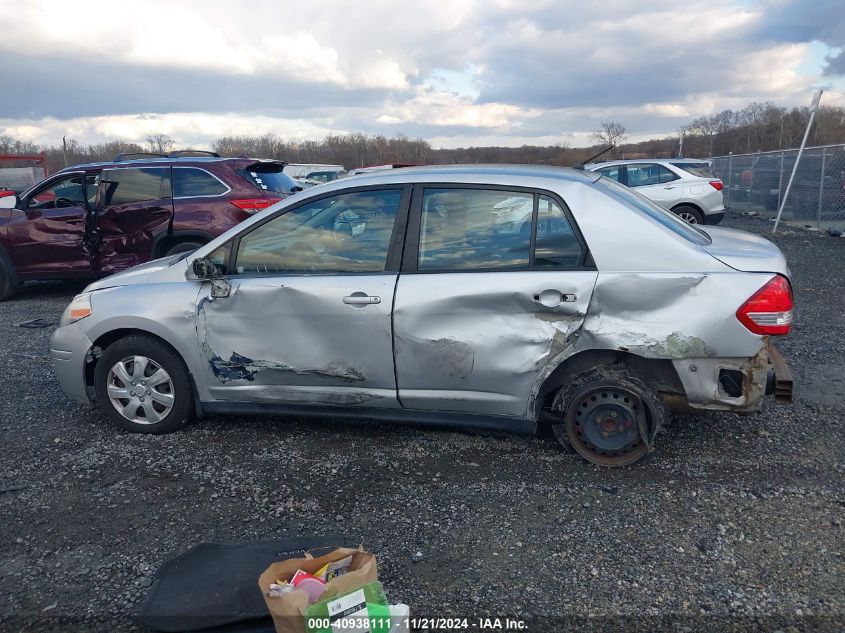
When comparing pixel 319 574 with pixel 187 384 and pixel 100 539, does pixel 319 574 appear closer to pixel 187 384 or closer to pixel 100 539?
pixel 100 539

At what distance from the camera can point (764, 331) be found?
354cm

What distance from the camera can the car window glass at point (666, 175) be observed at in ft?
44.9

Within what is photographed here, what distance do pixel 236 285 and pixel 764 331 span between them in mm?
3015

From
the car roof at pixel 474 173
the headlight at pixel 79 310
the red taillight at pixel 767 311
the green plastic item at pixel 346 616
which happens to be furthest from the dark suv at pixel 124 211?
the green plastic item at pixel 346 616

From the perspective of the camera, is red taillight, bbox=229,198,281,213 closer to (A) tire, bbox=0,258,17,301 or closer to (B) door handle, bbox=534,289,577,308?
(A) tire, bbox=0,258,17,301

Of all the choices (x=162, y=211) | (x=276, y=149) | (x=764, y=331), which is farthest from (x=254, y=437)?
(x=276, y=149)

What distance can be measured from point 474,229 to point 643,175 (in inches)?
439

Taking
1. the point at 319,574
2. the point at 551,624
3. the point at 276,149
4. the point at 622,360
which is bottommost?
the point at 551,624

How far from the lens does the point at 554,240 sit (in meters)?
3.78

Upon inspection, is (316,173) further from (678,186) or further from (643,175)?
(678,186)

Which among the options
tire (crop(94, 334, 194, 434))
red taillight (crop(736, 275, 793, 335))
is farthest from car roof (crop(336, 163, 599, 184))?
tire (crop(94, 334, 194, 434))

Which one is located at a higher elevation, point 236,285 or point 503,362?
point 236,285

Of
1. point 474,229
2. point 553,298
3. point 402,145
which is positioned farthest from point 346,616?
point 402,145

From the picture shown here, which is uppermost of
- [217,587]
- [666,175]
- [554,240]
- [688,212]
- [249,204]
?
[666,175]
